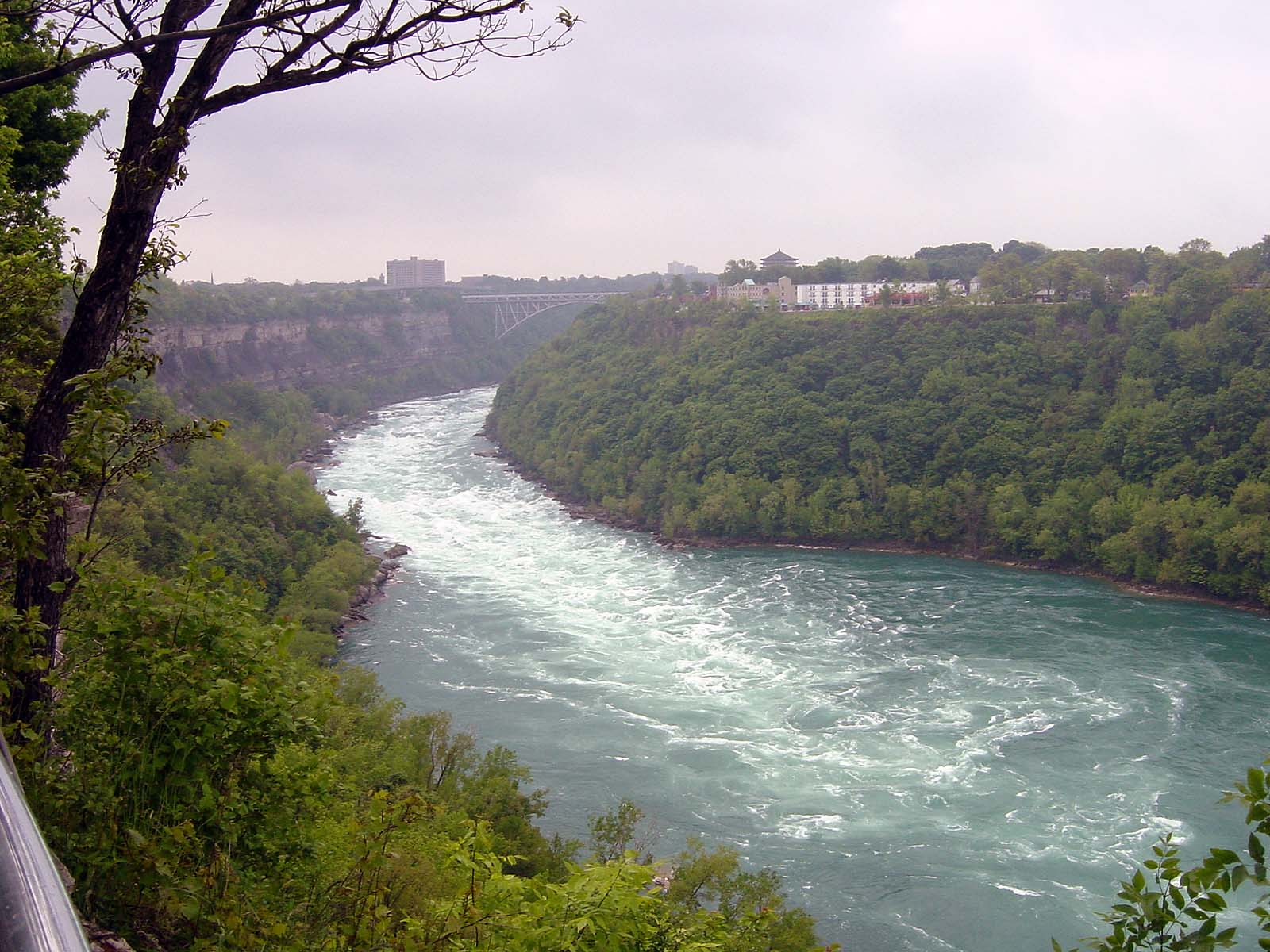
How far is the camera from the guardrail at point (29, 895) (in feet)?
2.56

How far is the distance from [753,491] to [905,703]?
36.7 feet

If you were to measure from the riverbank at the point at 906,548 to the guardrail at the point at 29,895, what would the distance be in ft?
68.6

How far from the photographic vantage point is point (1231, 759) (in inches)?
472

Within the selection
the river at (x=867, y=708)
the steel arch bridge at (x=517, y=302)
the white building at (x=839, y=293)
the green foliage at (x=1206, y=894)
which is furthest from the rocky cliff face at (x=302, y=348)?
the green foliage at (x=1206, y=894)

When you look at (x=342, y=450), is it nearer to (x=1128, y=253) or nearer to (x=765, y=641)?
(x=765, y=641)

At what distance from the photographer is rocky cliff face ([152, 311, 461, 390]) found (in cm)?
3738

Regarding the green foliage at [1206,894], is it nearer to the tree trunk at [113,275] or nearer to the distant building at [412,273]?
the tree trunk at [113,275]

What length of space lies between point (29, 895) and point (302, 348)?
4959 centimetres

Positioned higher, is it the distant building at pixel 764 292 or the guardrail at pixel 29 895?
the distant building at pixel 764 292

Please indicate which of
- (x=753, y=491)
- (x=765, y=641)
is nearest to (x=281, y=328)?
(x=753, y=491)

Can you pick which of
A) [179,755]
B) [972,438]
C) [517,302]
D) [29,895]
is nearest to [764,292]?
[972,438]

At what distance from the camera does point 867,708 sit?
13.8m

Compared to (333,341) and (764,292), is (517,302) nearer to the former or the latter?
(333,341)

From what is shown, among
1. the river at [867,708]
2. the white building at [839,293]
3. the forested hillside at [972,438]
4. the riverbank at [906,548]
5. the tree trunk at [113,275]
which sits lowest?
the river at [867,708]
